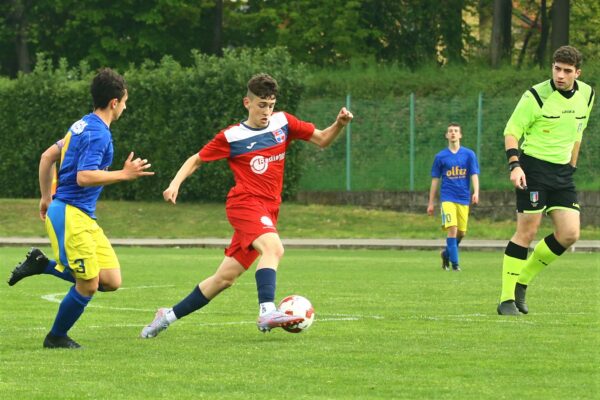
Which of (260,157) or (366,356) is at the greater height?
(260,157)

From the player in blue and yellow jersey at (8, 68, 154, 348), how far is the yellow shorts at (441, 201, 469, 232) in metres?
11.0

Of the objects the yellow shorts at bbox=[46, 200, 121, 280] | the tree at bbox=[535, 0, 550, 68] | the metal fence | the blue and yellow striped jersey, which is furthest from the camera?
the tree at bbox=[535, 0, 550, 68]

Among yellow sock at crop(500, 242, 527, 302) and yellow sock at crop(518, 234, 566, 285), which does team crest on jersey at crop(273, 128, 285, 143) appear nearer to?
yellow sock at crop(500, 242, 527, 302)

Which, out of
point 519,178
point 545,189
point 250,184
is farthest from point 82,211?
point 545,189

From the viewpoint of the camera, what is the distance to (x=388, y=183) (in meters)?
34.2

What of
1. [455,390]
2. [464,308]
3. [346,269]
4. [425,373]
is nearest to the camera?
[455,390]

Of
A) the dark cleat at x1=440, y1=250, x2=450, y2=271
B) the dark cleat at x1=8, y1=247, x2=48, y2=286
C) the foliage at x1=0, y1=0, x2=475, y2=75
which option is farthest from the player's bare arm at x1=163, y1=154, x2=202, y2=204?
the foliage at x1=0, y1=0, x2=475, y2=75

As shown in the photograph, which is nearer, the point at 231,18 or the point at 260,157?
the point at 260,157

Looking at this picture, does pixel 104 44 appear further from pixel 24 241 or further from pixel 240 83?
pixel 24 241

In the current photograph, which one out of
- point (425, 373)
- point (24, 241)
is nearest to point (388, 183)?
point (24, 241)

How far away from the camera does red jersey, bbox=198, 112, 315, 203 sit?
1045 centimetres

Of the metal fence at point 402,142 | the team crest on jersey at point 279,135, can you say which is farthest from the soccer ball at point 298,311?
the metal fence at point 402,142

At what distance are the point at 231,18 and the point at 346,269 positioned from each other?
30386mm

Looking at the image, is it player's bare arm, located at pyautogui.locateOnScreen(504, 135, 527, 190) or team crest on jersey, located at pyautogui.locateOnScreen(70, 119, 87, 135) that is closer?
team crest on jersey, located at pyautogui.locateOnScreen(70, 119, 87, 135)
